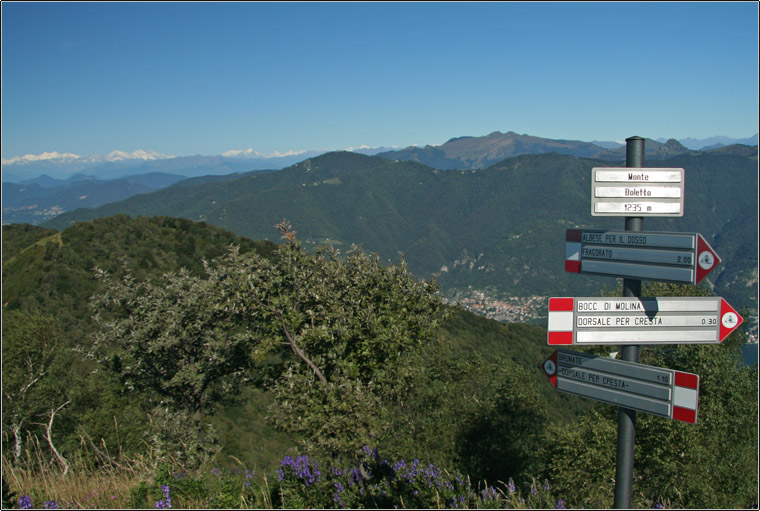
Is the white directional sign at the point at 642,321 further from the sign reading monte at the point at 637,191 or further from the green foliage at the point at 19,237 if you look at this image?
the green foliage at the point at 19,237

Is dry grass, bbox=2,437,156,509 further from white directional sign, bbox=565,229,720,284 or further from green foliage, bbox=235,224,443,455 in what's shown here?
white directional sign, bbox=565,229,720,284

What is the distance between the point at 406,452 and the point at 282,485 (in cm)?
1336

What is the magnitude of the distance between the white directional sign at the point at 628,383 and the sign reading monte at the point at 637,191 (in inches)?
41.9

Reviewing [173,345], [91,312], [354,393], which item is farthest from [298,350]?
[91,312]

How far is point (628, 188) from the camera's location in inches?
130

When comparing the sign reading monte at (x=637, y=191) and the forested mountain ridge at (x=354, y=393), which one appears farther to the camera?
the forested mountain ridge at (x=354, y=393)

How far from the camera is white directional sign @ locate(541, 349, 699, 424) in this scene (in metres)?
3.00

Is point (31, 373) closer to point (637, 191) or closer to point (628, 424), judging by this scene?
point (628, 424)

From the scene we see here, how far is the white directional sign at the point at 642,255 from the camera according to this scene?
3.00m

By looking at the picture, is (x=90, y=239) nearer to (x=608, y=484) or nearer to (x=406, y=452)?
(x=406, y=452)

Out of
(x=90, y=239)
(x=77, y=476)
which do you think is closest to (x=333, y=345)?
(x=77, y=476)

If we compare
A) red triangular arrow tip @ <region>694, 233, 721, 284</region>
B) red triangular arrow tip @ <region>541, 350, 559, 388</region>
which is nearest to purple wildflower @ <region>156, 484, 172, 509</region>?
red triangular arrow tip @ <region>541, 350, 559, 388</region>

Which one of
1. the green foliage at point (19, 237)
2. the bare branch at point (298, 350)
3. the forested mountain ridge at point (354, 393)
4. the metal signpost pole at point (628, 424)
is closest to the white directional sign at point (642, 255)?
the metal signpost pole at point (628, 424)

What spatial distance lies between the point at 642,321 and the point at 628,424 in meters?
0.71
